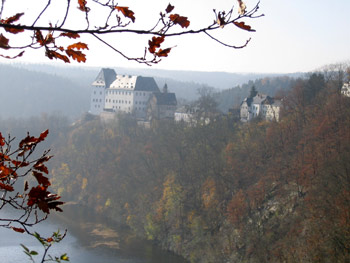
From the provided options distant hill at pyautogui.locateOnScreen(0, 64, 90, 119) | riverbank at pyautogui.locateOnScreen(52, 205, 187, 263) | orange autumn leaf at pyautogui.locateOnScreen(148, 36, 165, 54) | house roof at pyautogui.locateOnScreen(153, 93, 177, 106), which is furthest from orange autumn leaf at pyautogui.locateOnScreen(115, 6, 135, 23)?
distant hill at pyautogui.locateOnScreen(0, 64, 90, 119)

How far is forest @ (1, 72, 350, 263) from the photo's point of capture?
2064 cm

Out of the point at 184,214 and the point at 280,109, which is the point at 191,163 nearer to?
the point at 184,214

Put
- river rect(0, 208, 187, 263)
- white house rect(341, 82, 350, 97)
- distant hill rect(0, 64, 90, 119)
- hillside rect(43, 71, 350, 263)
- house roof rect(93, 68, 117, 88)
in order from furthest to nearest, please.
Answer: distant hill rect(0, 64, 90, 119) → house roof rect(93, 68, 117, 88) → white house rect(341, 82, 350, 97) → river rect(0, 208, 187, 263) → hillside rect(43, 71, 350, 263)

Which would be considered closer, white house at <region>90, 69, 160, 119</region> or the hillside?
the hillside

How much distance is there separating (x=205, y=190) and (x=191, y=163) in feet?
9.15

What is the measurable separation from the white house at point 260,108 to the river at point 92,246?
14.2 metres

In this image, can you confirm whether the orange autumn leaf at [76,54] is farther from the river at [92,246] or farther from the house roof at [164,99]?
the house roof at [164,99]

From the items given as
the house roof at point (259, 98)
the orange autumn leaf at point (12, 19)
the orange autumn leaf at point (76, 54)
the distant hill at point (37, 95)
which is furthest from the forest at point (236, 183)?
the distant hill at point (37, 95)

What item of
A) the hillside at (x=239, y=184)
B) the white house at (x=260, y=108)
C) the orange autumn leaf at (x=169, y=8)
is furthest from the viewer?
the white house at (x=260, y=108)

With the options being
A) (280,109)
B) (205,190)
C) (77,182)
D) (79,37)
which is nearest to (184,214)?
(205,190)

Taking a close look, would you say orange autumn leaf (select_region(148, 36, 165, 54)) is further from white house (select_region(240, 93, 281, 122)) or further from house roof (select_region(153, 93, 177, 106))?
house roof (select_region(153, 93, 177, 106))

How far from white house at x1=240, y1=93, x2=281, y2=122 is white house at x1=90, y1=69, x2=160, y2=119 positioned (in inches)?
409

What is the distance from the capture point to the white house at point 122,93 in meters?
46.1

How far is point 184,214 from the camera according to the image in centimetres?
2758
